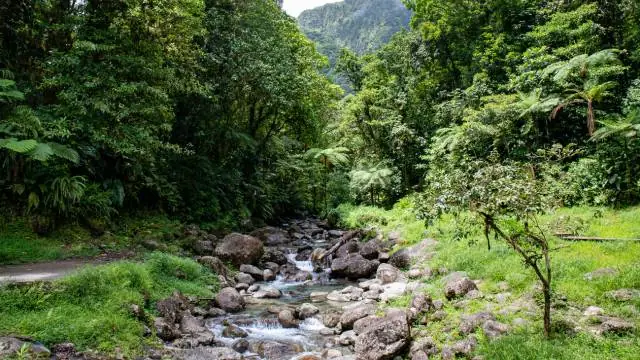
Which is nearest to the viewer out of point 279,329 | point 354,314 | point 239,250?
point 354,314

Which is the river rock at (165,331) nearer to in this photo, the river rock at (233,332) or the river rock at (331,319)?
the river rock at (233,332)

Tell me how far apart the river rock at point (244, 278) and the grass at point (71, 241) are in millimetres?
2273

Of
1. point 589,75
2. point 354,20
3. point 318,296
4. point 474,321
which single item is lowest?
point 318,296

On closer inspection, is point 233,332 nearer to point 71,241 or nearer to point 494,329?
point 494,329

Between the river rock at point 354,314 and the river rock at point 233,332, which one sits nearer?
the river rock at point 233,332

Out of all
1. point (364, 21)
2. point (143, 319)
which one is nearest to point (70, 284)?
point (143, 319)

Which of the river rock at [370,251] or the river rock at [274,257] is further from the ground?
the river rock at [370,251]

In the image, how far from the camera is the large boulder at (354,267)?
15.0 metres

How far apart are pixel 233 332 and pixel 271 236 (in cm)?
1088

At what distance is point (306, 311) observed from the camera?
11.4 meters

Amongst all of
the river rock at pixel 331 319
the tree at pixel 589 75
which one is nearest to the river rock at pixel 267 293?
the river rock at pixel 331 319

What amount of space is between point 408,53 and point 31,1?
69.8 ft

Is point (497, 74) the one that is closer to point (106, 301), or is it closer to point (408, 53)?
point (408, 53)

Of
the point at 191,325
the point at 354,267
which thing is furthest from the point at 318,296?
the point at 191,325
